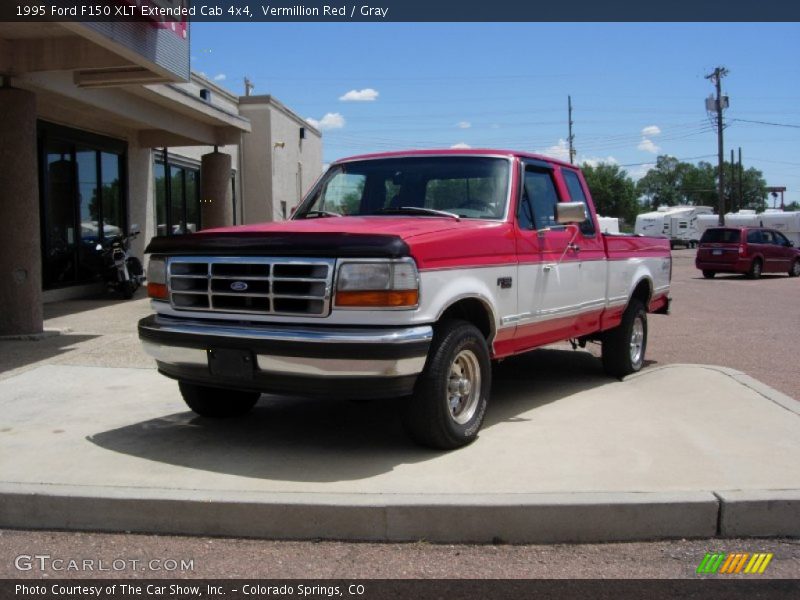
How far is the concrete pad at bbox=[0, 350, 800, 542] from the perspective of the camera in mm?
3975

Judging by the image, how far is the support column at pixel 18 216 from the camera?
29.6ft

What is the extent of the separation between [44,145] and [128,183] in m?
3.08

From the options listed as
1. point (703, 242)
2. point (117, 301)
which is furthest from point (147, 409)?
point (703, 242)

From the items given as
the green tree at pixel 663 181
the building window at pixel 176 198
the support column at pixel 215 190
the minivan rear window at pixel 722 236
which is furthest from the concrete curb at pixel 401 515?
the green tree at pixel 663 181

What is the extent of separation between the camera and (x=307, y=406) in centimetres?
626

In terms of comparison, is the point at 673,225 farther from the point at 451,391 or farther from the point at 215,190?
the point at 451,391

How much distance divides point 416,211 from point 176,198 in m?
14.1

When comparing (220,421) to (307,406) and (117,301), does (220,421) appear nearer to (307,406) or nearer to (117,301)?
(307,406)

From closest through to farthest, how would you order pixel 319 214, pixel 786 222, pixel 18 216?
pixel 319 214 < pixel 18 216 < pixel 786 222

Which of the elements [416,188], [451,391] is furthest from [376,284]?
[416,188]

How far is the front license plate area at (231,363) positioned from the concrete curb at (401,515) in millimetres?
779

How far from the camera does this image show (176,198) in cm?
1867

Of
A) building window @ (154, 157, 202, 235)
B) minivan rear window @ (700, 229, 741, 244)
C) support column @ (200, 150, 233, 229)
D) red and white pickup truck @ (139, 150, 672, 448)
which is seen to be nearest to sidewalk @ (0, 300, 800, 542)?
red and white pickup truck @ (139, 150, 672, 448)
